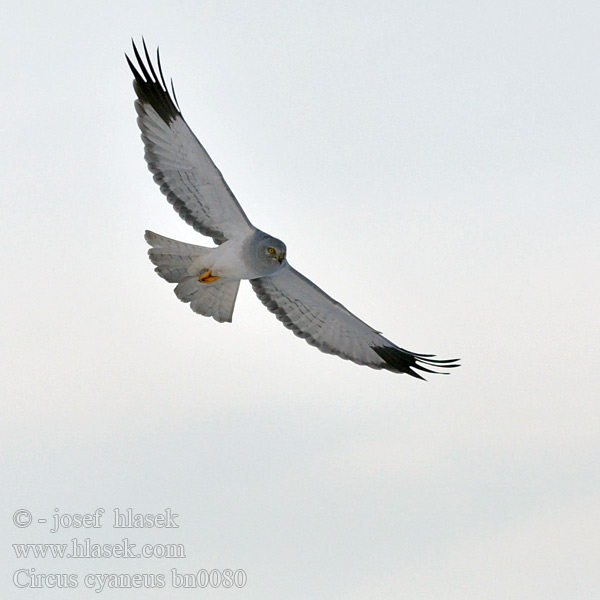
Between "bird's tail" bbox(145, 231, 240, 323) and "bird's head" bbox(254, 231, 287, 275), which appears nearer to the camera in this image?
"bird's head" bbox(254, 231, 287, 275)

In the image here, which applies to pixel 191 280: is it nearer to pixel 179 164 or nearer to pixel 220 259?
pixel 220 259

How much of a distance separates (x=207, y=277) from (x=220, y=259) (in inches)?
17.9

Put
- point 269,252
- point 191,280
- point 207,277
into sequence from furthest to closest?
1. point 191,280
2. point 207,277
3. point 269,252

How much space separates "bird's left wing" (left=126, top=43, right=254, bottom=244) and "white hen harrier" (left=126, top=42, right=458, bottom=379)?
15 millimetres

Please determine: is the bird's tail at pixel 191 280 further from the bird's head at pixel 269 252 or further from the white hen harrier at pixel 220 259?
the bird's head at pixel 269 252

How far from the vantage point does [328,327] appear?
18953 mm

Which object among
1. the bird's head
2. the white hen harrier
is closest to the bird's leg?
the white hen harrier

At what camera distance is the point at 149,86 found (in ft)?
58.0

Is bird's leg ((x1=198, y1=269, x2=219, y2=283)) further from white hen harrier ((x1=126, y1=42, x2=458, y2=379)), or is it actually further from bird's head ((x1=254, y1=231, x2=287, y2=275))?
bird's head ((x1=254, y1=231, x2=287, y2=275))

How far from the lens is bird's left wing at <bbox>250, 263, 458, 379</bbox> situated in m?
18.6

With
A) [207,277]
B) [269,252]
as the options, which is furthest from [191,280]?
[269,252]

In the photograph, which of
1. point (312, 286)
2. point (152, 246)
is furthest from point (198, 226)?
point (312, 286)

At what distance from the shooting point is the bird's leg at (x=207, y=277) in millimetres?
18109

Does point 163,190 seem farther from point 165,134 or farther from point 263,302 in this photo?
point 263,302
